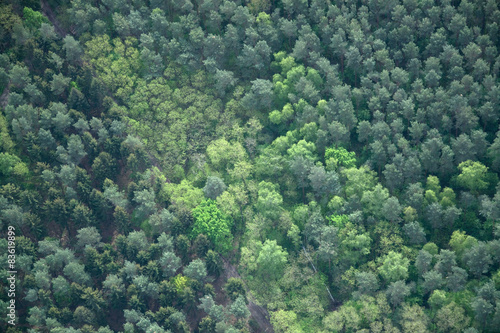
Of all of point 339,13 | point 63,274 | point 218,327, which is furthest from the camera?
point 339,13

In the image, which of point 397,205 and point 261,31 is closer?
point 397,205

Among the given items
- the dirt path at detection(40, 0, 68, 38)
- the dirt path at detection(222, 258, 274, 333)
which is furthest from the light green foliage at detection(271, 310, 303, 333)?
the dirt path at detection(40, 0, 68, 38)

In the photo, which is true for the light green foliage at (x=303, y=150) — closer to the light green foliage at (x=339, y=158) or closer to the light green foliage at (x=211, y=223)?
the light green foliage at (x=339, y=158)

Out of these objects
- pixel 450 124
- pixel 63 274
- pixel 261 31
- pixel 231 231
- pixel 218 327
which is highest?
pixel 261 31

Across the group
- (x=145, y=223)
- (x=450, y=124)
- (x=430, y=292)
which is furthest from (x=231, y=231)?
(x=450, y=124)

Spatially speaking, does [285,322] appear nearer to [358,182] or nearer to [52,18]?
[358,182]

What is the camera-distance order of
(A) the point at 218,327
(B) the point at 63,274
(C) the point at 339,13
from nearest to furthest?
(A) the point at 218,327
(B) the point at 63,274
(C) the point at 339,13

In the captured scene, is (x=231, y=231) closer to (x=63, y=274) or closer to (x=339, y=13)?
(x=63, y=274)

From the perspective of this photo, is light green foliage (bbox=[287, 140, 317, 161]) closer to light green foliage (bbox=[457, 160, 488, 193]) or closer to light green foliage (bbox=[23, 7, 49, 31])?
light green foliage (bbox=[457, 160, 488, 193])
